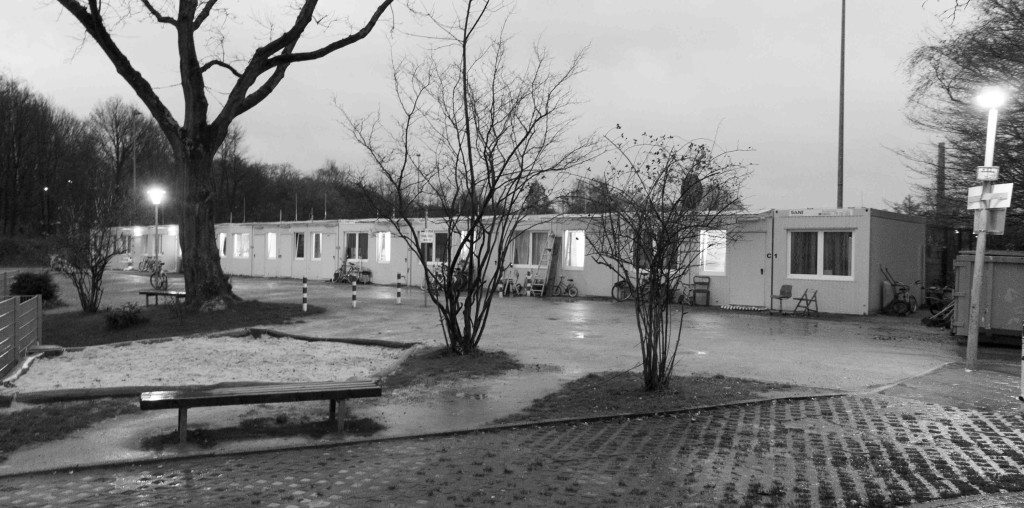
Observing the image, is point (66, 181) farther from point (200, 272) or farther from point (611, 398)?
point (611, 398)

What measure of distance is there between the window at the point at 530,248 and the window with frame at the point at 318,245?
11644 mm

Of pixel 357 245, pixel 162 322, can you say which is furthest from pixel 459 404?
pixel 357 245

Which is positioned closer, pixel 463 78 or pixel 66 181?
pixel 463 78

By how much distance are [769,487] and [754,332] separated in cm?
1156

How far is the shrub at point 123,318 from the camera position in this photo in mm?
15430

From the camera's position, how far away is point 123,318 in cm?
1554

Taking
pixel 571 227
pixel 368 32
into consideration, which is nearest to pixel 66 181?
pixel 571 227

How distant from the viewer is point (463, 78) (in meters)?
10.9

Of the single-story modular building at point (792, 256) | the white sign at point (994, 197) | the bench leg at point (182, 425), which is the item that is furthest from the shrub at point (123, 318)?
the white sign at point (994, 197)

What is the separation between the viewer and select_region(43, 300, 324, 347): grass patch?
14.7 meters

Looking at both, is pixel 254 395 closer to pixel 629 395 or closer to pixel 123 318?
pixel 629 395

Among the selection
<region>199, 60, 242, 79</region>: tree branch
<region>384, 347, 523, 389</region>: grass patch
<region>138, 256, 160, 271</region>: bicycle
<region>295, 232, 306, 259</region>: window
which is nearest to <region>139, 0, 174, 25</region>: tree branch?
<region>199, 60, 242, 79</region>: tree branch

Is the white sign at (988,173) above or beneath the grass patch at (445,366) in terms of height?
above

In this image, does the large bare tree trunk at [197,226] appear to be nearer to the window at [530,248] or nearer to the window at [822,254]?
the window at [530,248]
